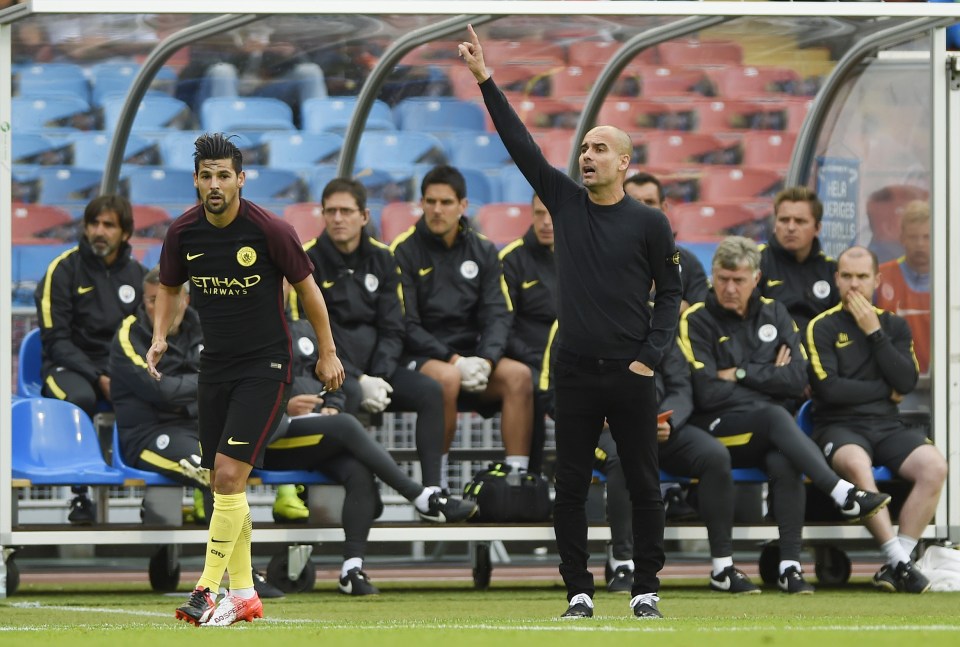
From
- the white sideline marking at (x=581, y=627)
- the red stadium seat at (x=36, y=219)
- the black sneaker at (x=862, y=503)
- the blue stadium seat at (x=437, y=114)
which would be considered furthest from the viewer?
the blue stadium seat at (x=437, y=114)

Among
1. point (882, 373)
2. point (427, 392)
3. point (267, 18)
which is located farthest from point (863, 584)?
point (267, 18)

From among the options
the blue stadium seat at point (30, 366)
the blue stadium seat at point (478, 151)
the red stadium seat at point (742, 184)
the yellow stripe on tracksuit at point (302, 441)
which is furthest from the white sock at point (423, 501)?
the red stadium seat at point (742, 184)

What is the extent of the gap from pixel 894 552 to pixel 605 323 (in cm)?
285

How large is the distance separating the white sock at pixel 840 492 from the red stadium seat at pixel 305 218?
149 inches

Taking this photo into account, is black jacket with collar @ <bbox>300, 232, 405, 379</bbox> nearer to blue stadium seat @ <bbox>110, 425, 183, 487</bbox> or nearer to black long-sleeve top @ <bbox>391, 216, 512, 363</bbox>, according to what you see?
black long-sleeve top @ <bbox>391, 216, 512, 363</bbox>

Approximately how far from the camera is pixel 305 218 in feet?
35.5

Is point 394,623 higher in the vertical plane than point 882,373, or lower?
lower

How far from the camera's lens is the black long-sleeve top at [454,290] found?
944 centimetres

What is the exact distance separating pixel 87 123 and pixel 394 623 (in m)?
4.55

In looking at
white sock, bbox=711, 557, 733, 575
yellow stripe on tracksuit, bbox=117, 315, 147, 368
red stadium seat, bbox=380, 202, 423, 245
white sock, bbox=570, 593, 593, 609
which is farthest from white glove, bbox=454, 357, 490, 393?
white sock, bbox=570, 593, 593, 609

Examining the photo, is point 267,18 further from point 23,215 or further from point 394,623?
point 394,623

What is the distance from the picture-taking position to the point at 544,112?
1080cm

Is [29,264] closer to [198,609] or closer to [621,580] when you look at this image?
[621,580]

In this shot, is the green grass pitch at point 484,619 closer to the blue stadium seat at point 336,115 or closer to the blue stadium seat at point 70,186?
the blue stadium seat at point 70,186
